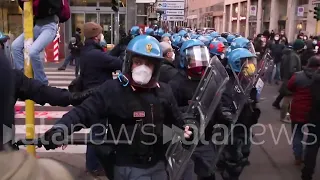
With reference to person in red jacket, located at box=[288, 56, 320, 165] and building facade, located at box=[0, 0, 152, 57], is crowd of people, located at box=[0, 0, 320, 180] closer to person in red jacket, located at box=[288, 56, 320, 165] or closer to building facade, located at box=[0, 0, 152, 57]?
person in red jacket, located at box=[288, 56, 320, 165]

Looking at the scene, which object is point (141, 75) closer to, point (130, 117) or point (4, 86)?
point (130, 117)

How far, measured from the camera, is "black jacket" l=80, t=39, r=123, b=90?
5504 mm

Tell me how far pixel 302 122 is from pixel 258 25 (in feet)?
103

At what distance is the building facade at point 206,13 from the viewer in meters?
55.7

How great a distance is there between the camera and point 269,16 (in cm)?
3494

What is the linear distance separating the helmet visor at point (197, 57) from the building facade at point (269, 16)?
2298 centimetres

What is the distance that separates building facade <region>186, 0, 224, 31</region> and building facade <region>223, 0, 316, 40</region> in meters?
4.06

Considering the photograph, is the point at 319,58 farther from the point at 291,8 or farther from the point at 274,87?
the point at 291,8

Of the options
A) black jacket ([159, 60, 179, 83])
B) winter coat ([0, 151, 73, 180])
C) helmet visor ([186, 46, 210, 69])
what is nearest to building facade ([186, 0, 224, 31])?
black jacket ([159, 60, 179, 83])

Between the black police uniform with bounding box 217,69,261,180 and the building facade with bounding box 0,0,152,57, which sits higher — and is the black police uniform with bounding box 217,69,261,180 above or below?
below

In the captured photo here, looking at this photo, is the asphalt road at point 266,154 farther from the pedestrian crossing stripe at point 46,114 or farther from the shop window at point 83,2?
the shop window at point 83,2

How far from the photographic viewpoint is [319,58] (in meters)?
5.98

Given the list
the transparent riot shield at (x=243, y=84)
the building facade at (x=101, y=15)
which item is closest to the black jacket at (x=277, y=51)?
the building facade at (x=101, y=15)

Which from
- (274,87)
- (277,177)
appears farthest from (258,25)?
(277,177)
